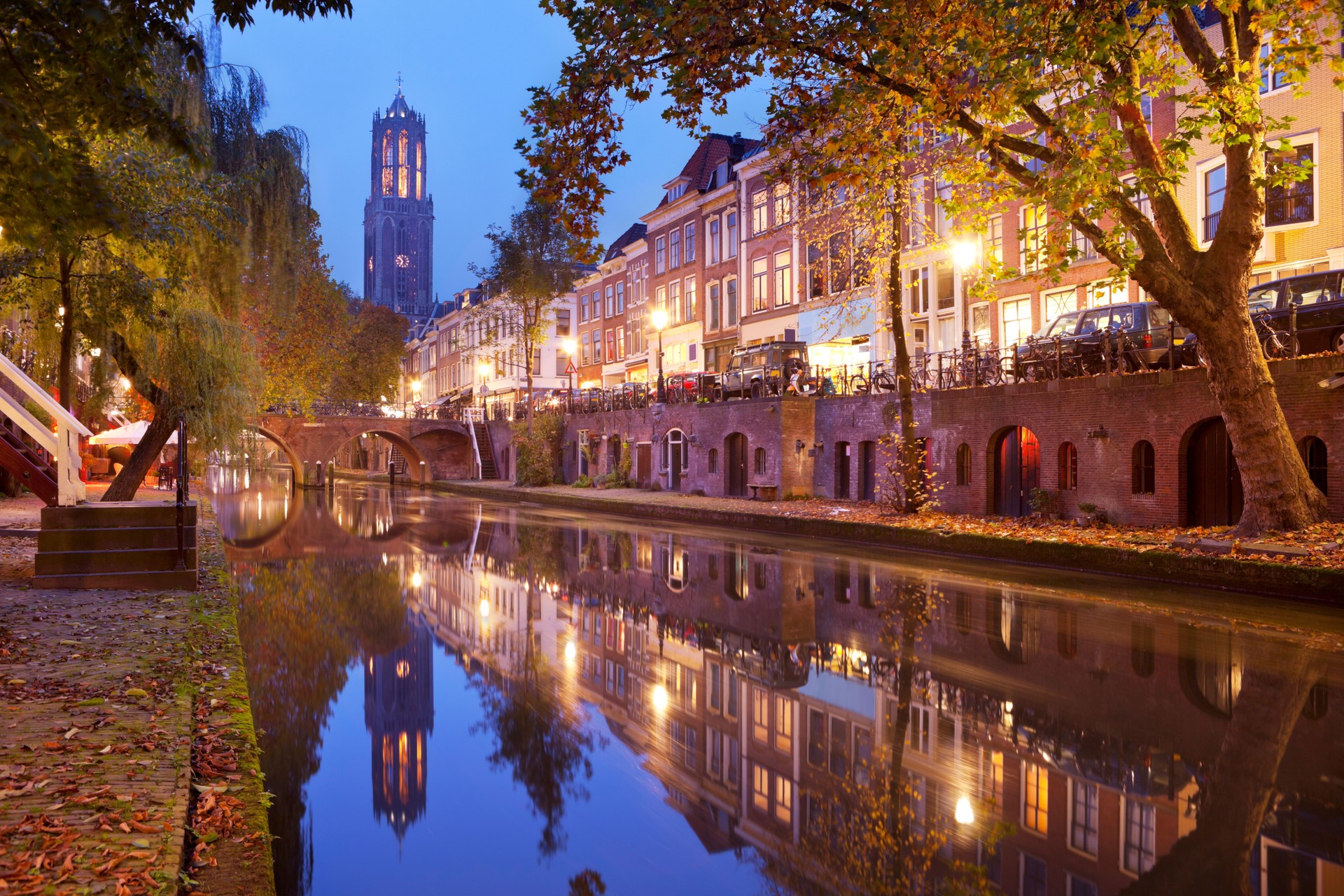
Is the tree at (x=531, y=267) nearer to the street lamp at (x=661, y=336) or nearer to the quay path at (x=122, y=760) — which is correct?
the street lamp at (x=661, y=336)

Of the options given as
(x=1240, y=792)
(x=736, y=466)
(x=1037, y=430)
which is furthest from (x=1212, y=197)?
(x=1240, y=792)

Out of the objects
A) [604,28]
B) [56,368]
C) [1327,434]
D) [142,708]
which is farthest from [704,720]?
[56,368]

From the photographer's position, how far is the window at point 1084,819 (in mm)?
4227

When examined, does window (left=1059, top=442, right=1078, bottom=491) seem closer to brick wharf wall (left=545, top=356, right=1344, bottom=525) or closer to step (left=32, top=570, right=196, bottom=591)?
brick wharf wall (left=545, top=356, right=1344, bottom=525)

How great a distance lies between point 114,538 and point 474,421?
47.5 m

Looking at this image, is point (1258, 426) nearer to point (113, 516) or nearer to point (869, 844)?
point (869, 844)

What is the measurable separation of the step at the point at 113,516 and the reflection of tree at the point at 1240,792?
10.1 meters

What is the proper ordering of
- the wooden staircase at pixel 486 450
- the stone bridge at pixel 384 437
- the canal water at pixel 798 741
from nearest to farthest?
the canal water at pixel 798 741, the stone bridge at pixel 384 437, the wooden staircase at pixel 486 450

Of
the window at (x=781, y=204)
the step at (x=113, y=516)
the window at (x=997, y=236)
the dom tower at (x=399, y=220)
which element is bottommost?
the step at (x=113, y=516)

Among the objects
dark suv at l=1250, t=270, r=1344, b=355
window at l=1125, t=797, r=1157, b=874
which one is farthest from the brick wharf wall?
window at l=1125, t=797, r=1157, b=874

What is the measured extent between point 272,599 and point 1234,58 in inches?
510

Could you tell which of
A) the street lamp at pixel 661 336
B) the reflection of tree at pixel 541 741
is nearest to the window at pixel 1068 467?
the reflection of tree at pixel 541 741

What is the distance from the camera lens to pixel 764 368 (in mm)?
30578

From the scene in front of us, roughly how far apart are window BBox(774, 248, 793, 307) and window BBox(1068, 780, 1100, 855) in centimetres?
3365
